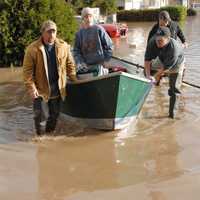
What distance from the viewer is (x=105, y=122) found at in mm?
8422

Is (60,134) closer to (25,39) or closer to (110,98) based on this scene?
(110,98)

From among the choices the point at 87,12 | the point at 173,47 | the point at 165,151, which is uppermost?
the point at 87,12

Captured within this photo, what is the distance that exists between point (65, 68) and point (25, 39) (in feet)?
23.9

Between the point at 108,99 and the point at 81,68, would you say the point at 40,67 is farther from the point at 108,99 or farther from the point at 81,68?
the point at 81,68

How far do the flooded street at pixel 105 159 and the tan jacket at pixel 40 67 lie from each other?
89 centimetres

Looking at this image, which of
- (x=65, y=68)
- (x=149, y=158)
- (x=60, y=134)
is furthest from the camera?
(x=60, y=134)

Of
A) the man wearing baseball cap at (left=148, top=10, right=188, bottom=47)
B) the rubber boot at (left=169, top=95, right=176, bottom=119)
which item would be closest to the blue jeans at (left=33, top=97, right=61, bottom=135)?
the rubber boot at (left=169, top=95, right=176, bottom=119)

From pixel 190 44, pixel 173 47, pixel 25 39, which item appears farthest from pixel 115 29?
pixel 173 47

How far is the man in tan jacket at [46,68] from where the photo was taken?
752 cm

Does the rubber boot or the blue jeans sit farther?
the rubber boot

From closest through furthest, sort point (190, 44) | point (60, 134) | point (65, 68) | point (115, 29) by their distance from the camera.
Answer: point (65, 68), point (60, 134), point (190, 44), point (115, 29)

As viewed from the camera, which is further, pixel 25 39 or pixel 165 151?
pixel 25 39

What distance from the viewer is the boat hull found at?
7938 millimetres

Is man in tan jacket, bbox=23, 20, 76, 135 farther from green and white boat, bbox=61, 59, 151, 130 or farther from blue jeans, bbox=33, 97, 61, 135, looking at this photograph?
green and white boat, bbox=61, 59, 151, 130
